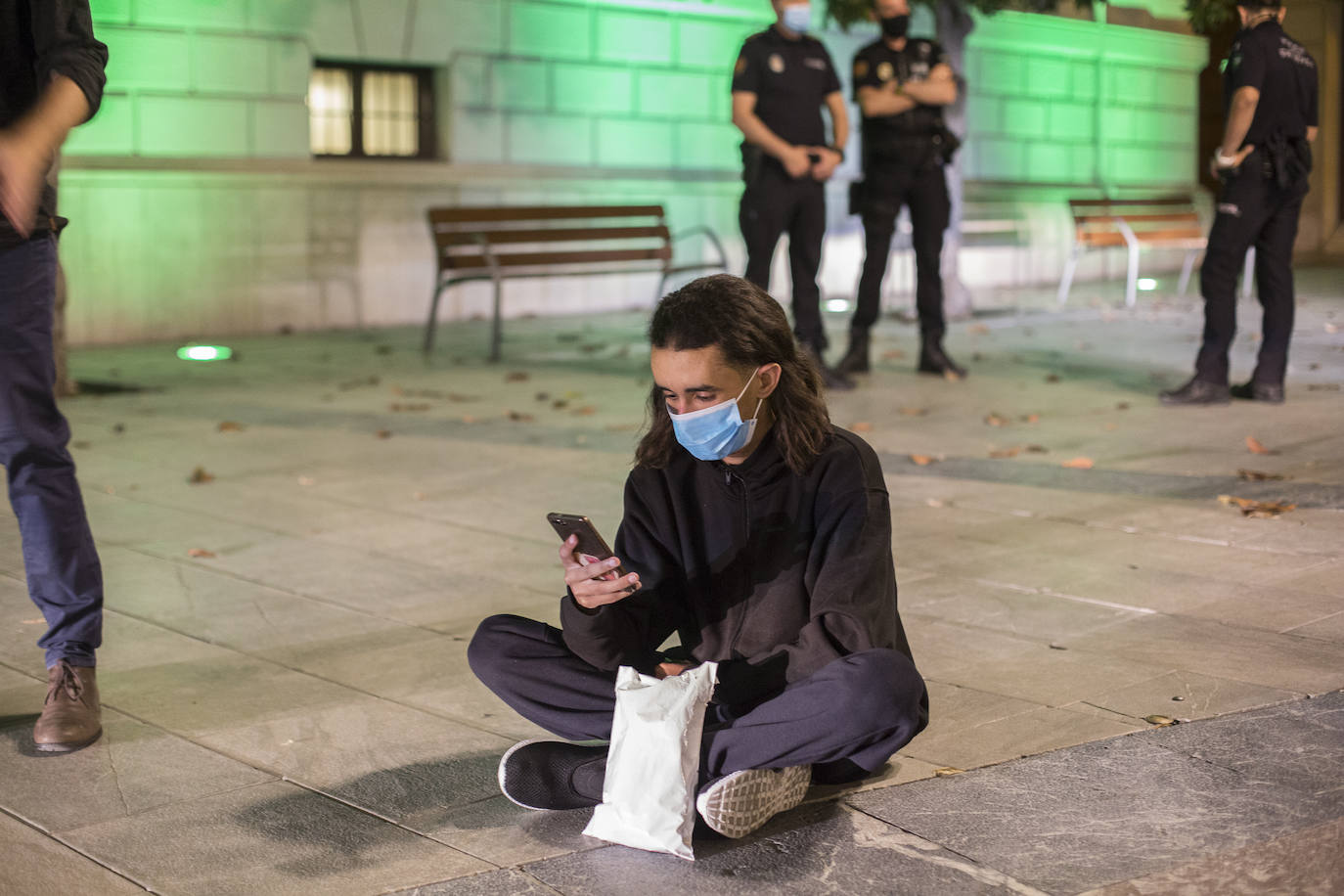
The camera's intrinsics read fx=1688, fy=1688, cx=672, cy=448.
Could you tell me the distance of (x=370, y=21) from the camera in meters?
14.0

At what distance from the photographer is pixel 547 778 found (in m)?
3.17

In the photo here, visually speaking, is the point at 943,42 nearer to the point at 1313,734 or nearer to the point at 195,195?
the point at 195,195

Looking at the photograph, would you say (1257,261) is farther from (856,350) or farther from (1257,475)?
(1257,475)

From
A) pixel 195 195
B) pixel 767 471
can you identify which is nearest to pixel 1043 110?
pixel 195 195

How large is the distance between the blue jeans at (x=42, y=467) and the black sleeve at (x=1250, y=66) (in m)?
6.28

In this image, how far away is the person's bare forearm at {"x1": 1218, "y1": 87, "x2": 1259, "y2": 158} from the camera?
8.25 m

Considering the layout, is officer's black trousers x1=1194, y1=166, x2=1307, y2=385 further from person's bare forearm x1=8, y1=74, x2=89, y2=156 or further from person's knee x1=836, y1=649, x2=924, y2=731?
person's bare forearm x1=8, y1=74, x2=89, y2=156

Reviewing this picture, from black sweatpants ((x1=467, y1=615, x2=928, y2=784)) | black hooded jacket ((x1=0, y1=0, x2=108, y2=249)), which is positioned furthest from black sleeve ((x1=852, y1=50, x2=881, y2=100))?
black sweatpants ((x1=467, y1=615, x2=928, y2=784))

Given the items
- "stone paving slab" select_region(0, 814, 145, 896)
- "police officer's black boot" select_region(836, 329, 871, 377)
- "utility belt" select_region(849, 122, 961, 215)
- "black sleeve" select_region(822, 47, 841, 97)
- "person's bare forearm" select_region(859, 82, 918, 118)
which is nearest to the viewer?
"stone paving slab" select_region(0, 814, 145, 896)

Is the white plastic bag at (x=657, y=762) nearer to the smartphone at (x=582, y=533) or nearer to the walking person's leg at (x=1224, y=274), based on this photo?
the smartphone at (x=582, y=533)

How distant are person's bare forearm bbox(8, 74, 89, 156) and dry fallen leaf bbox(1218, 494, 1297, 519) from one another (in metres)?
4.14

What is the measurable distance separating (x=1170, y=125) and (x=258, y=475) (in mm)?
18051

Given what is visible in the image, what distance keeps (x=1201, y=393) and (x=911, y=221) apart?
2.14m

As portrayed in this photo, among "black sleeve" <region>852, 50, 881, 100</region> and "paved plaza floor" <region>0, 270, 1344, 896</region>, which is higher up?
"black sleeve" <region>852, 50, 881, 100</region>
